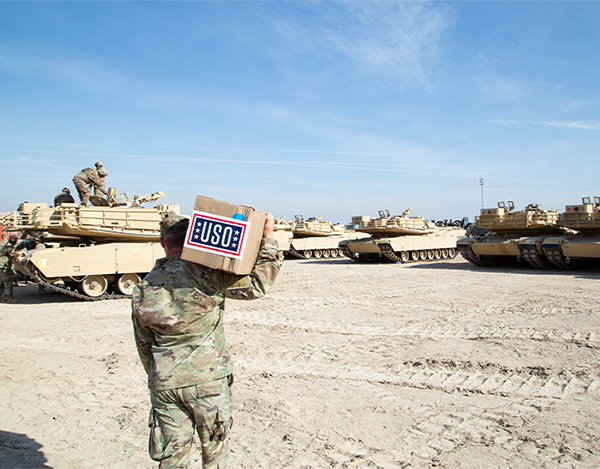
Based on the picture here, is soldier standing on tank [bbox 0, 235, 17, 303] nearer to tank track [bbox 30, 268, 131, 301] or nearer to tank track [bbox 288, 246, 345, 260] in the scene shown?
tank track [bbox 30, 268, 131, 301]

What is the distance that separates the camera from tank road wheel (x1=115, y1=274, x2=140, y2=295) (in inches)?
467

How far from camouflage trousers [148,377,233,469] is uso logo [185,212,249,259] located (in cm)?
70

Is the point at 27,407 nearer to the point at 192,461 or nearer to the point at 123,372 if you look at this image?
the point at 123,372

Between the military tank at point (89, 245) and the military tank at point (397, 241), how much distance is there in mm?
10317

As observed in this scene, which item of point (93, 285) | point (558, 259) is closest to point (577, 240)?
point (558, 259)

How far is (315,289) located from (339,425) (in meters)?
8.11

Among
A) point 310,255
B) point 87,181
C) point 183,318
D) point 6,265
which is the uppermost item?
point 87,181

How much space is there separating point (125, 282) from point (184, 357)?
34.3 ft

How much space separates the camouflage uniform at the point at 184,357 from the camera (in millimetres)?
2301

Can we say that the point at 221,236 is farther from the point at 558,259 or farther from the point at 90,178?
the point at 558,259

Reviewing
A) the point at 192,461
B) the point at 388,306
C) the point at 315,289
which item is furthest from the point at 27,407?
the point at 315,289

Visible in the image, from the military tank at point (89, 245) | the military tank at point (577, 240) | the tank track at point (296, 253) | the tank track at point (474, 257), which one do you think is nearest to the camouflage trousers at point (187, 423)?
the military tank at point (89, 245)

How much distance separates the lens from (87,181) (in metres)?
12.3

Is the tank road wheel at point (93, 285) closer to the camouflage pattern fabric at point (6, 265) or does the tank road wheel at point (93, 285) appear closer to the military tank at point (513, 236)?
the camouflage pattern fabric at point (6, 265)
